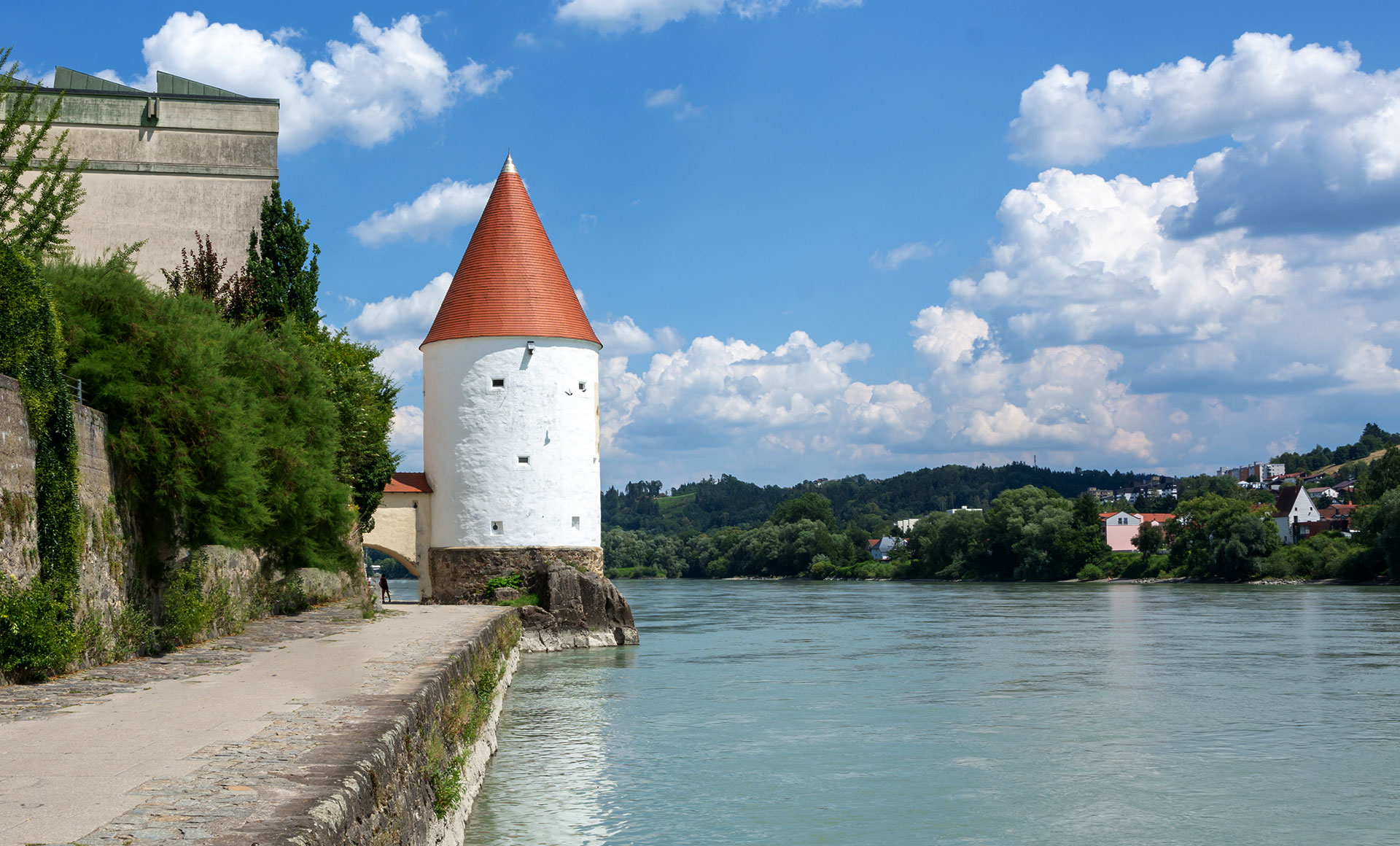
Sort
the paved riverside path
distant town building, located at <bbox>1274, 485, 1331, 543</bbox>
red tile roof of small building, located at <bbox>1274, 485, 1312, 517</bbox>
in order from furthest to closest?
red tile roof of small building, located at <bbox>1274, 485, 1312, 517</bbox> → distant town building, located at <bbox>1274, 485, 1331, 543</bbox> → the paved riverside path

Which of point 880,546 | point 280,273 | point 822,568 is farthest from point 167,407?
point 880,546

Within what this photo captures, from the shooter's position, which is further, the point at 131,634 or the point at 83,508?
the point at 131,634

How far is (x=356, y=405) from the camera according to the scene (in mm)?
21938

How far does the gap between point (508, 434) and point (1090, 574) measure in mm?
50511

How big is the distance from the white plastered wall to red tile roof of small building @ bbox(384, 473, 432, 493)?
20.6 inches

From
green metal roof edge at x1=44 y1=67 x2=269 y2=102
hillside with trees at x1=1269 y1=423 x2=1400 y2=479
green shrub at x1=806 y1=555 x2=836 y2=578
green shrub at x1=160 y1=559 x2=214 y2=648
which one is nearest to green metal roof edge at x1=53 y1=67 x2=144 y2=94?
green metal roof edge at x1=44 y1=67 x2=269 y2=102

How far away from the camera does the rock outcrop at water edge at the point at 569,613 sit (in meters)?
25.0

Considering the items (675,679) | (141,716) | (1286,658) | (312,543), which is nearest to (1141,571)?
(1286,658)

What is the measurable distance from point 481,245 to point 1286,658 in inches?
729

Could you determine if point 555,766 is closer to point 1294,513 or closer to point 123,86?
point 123,86

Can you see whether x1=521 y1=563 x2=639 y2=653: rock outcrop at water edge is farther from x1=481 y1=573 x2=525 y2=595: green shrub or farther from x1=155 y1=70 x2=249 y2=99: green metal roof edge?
x1=155 y1=70 x2=249 y2=99: green metal roof edge

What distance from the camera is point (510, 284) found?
1063 inches

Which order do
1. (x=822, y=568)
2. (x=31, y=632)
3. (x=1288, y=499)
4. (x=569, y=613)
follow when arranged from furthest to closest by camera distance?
1. (x=1288, y=499)
2. (x=822, y=568)
3. (x=569, y=613)
4. (x=31, y=632)

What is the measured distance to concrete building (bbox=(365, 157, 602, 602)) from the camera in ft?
86.1
